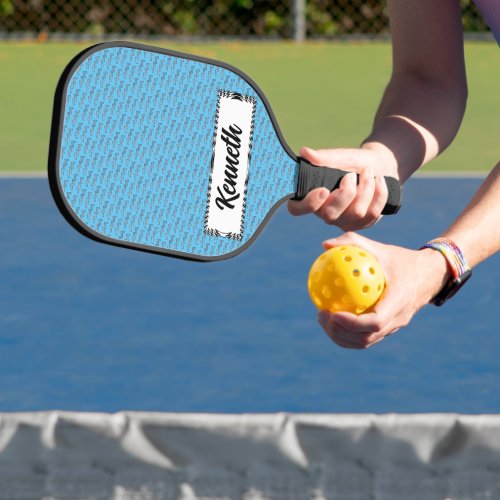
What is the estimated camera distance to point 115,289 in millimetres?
5250

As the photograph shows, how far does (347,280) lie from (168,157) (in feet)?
1.28

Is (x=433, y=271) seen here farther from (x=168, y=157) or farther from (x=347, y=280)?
(x=168, y=157)

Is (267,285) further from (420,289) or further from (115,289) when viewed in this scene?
(420,289)

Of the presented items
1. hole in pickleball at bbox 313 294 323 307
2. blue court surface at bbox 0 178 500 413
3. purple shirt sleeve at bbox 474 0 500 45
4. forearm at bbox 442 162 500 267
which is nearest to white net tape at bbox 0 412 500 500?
hole in pickleball at bbox 313 294 323 307

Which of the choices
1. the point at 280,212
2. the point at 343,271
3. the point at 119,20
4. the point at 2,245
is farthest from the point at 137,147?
the point at 119,20

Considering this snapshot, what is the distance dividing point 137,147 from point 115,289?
9.62 ft

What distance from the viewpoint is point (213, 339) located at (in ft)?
15.4

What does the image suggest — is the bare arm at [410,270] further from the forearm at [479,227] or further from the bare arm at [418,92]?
the bare arm at [418,92]

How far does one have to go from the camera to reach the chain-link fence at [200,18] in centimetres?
1255

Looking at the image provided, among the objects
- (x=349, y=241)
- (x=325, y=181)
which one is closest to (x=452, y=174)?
(x=325, y=181)

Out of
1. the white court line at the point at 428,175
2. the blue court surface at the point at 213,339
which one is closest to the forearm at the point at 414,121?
the blue court surface at the point at 213,339

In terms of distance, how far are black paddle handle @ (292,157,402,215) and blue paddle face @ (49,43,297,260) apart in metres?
0.02

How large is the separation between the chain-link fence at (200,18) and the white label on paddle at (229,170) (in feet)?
33.2

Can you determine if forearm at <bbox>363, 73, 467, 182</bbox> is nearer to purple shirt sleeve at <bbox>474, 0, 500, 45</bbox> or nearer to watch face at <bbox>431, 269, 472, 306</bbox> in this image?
purple shirt sleeve at <bbox>474, 0, 500, 45</bbox>
